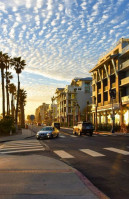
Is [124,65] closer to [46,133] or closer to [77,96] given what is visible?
[46,133]

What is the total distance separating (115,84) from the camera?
2196 inches

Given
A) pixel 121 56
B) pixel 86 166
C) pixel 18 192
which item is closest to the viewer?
pixel 18 192

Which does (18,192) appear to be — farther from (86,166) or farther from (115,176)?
(86,166)

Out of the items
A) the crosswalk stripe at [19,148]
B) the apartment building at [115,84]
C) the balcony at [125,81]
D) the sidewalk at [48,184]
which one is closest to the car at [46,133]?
the crosswalk stripe at [19,148]

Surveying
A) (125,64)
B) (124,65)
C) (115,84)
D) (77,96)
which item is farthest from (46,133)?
(77,96)

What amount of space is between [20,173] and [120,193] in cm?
324

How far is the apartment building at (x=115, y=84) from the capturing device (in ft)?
167

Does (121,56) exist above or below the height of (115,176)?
above

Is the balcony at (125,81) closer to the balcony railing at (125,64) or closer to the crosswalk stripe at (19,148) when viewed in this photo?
the balcony railing at (125,64)

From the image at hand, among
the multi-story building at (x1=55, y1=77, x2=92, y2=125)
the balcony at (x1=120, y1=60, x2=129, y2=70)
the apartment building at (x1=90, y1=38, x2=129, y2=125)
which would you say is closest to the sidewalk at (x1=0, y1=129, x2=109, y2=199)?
the apartment building at (x1=90, y1=38, x2=129, y2=125)

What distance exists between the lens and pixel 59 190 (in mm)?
5797

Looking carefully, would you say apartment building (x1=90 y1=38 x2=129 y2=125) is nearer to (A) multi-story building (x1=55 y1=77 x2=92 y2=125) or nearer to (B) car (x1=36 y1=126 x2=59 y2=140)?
(B) car (x1=36 y1=126 x2=59 y2=140)

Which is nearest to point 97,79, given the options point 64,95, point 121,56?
point 121,56

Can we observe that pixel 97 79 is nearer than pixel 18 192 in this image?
No
